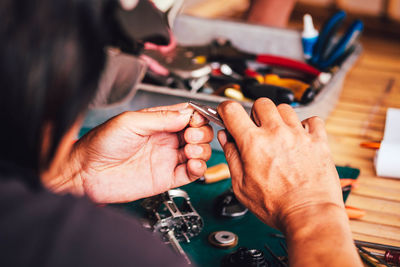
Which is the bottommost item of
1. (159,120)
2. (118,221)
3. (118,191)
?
(118,191)

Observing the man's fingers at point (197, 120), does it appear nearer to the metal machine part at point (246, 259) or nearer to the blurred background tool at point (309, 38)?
the metal machine part at point (246, 259)

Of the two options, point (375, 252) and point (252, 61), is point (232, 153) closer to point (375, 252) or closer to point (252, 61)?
point (375, 252)

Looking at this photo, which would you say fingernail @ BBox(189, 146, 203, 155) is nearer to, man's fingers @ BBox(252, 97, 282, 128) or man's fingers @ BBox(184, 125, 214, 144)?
man's fingers @ BBox(184, 125, 214, 144)

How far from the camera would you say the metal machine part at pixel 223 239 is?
701mm

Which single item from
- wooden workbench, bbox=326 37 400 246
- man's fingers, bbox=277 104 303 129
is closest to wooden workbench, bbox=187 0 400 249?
wooden workbench, bbox=326 37 400 246

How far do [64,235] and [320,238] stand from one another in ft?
1.07

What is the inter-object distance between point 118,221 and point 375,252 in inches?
19.8

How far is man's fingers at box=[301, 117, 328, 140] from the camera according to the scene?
0.64m

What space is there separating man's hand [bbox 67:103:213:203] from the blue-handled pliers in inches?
23.2

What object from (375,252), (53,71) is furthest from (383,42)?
(53,71)

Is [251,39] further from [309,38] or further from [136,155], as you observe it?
[136,155]

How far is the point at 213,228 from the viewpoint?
0.75 m

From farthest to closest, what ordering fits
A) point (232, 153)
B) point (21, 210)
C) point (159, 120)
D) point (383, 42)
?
1. point (383, 42)
2. point (159, 120)
3. point (232, 153)
4. point (21, 210)

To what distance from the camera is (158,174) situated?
2.62ft
